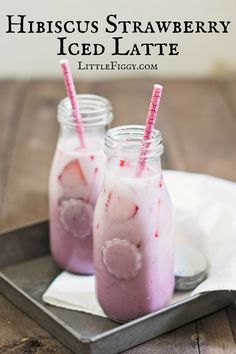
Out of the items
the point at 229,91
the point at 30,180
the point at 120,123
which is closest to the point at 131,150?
the point at 30,180

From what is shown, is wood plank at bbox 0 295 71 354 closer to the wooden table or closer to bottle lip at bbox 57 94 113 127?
the wooden table

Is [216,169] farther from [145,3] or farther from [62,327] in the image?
[62,327]

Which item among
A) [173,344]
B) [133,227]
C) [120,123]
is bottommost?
[173,344]

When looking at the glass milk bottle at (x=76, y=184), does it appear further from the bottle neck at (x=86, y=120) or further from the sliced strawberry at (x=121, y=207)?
the sliced strawberry at (x=121, y=207)

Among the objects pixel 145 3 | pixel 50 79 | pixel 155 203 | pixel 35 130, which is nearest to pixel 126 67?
pixel 145 3

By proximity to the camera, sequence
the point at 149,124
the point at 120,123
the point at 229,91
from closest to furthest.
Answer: the point at 149,124
the point at 120,123
the point at 229,91

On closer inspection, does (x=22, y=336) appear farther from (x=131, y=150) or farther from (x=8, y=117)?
(x=8, y=117)

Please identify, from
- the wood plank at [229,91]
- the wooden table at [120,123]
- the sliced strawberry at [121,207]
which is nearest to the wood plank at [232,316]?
the wooden table at [120,123]
